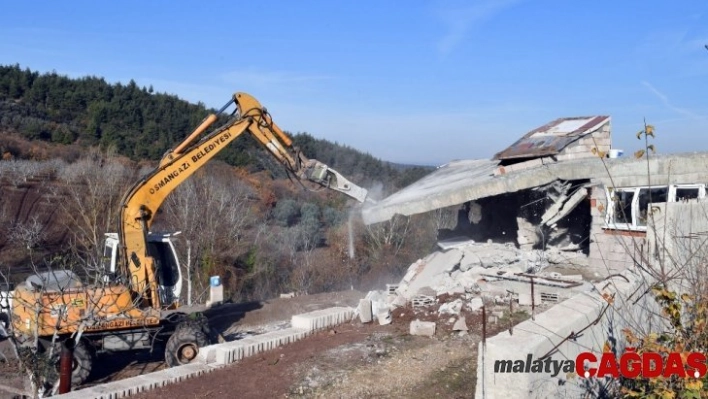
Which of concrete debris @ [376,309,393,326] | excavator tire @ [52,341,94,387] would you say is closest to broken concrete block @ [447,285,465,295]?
concrete debris @ [376,309,393,326]

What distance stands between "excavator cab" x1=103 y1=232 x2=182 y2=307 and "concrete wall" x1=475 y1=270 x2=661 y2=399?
7056 millimetres

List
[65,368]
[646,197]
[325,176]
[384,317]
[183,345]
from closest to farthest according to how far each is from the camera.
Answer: [65,368] → [183,345] → [384,317] → [646,197] → [325,176]

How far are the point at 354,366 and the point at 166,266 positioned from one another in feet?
14.3

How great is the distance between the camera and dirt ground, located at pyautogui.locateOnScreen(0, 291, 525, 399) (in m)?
7.93

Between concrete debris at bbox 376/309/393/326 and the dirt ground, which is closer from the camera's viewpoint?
the dirt ground

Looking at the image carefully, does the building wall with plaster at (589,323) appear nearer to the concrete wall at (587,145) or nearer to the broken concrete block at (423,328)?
the broken concrete block at (423,328)

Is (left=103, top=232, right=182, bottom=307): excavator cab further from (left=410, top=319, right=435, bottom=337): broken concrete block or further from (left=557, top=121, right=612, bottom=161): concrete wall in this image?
(left=557, top=121, right=612, bottom=161): concrete wall

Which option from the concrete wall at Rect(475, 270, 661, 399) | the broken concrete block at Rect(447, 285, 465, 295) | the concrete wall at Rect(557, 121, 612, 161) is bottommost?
the broken concrete block at Rect(447, 285, 465, 295)

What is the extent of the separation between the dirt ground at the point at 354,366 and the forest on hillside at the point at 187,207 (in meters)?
5.47

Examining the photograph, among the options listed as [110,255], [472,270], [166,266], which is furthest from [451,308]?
[110,255]

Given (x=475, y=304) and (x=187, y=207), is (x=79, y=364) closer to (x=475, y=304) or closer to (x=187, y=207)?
(x=475, y=304)

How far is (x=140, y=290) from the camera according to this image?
1070 centimetres

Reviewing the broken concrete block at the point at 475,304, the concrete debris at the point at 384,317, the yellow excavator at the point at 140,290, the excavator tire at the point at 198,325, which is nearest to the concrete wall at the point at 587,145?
the broken concrete block at the point at 475,304

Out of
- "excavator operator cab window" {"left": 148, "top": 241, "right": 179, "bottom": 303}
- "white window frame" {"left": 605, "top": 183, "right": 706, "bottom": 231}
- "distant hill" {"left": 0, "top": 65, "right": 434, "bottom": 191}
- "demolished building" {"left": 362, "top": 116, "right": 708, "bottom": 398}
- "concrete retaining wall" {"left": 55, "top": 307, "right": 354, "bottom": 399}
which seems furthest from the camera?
"distant hill" {"left": 0, "top": 65, "right": 434, "bottom": 191}
